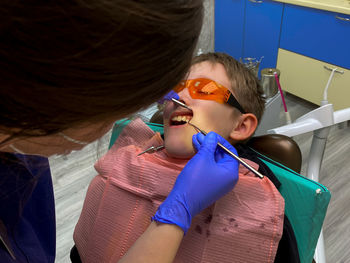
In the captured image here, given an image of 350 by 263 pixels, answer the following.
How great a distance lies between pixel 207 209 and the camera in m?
1.06

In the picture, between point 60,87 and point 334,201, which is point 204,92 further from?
point 334,201

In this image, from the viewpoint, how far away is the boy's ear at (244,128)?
1.26 m

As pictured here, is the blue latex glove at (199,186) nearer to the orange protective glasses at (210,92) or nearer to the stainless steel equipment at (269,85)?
the orange protective glasses at (210,92)

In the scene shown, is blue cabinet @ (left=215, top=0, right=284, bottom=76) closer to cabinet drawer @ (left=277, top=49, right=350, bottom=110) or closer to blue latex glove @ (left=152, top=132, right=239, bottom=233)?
cabinet drawer @ (left=277, top=49, right=350, bottom=110)

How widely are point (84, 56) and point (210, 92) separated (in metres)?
0.82

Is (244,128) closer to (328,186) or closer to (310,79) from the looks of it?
(328,186)

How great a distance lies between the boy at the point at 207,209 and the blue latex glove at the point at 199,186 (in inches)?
4.1

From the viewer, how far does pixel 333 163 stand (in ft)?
7.77

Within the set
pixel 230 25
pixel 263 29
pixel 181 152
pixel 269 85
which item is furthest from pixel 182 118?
pixel 230 25

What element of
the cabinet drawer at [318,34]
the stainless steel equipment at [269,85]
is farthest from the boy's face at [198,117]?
the cabinet drawer at [318,34]

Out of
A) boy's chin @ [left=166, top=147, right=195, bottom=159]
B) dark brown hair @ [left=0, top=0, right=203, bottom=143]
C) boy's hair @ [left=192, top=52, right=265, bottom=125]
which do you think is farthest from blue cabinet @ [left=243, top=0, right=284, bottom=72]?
dark brown hair @ [left=0, top=0, right=203, bottom=143]

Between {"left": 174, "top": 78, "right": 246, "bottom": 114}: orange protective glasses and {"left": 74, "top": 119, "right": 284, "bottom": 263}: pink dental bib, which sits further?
{"left": 174, "top": 78, "right": 246, "bottom": 114}: orange protective glasses

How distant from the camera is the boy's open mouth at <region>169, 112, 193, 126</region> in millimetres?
1202

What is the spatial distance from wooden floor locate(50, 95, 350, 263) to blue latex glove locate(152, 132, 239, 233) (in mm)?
822
